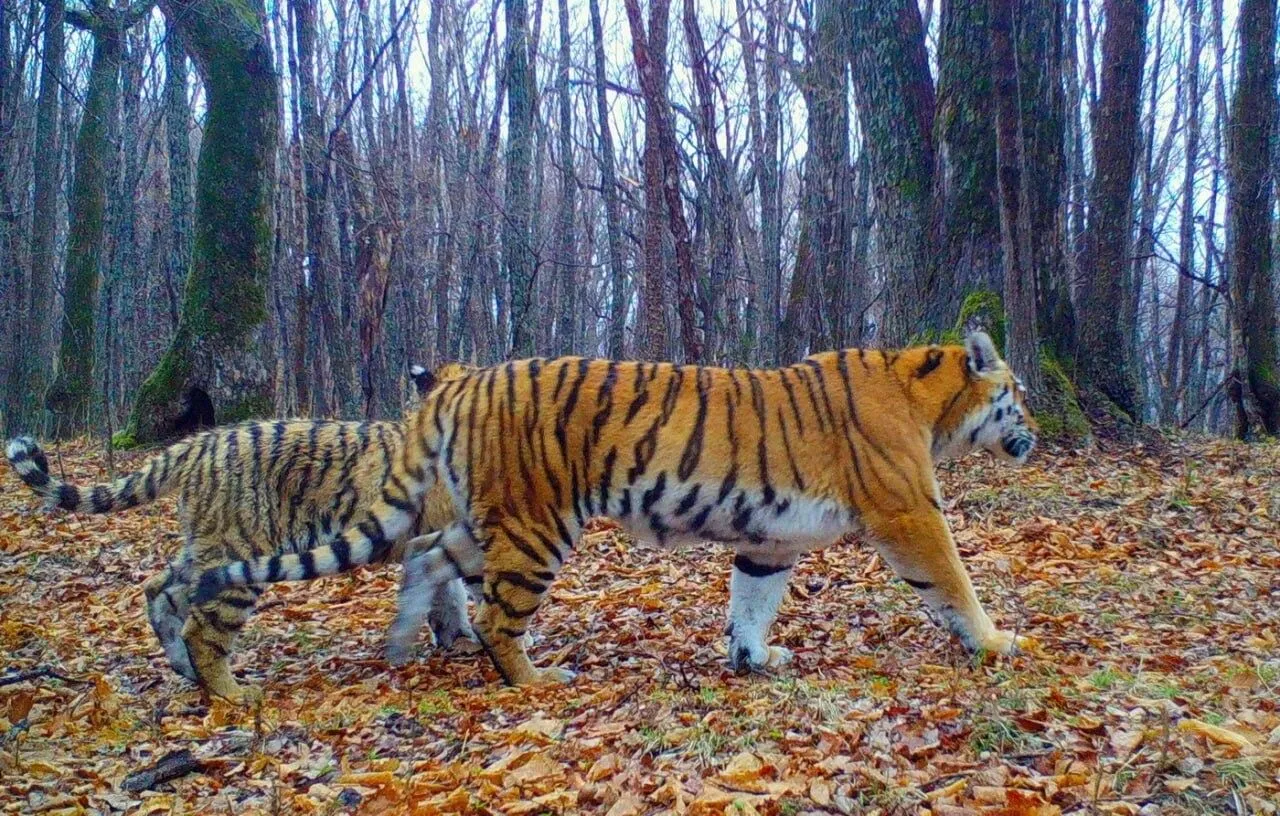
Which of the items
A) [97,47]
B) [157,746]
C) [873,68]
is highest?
[97,47]

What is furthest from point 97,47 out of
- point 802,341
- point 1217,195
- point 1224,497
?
point 1217,195

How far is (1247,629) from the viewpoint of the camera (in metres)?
5.62

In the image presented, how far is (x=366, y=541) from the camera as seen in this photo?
537 cm

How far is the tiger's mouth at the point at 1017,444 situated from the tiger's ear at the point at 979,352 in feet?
1.46

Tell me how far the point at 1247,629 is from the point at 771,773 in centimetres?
354

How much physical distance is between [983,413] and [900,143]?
5545 mm

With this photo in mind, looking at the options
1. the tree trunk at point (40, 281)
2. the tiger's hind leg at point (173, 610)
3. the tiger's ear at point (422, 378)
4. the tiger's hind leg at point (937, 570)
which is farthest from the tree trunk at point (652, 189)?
the tree trunk at point (40, 281)

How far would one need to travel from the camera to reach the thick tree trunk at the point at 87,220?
48.8ft

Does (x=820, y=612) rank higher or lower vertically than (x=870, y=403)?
lower

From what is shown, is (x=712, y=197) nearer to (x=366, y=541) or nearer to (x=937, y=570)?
(x=937, y=570)

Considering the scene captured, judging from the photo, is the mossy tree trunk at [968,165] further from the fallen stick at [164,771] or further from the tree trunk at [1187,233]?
the tree trunk at [1187,233]

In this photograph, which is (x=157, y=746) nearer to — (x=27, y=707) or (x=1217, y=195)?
(x=27, y=707)

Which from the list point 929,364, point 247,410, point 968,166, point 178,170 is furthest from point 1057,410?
point 178,170

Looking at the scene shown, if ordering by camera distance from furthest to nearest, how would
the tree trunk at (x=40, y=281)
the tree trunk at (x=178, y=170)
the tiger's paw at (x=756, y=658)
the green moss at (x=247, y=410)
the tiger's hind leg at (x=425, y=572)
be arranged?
1. the tree trunk at (x=40, y=281)
2. the tree trunk at (x=178, y=170)
3. the green moss at (x=247, y=410)
4. the tiger's hind leg at (x=425, y=572)
5. the tiger's paw at (x=756, y=658)
